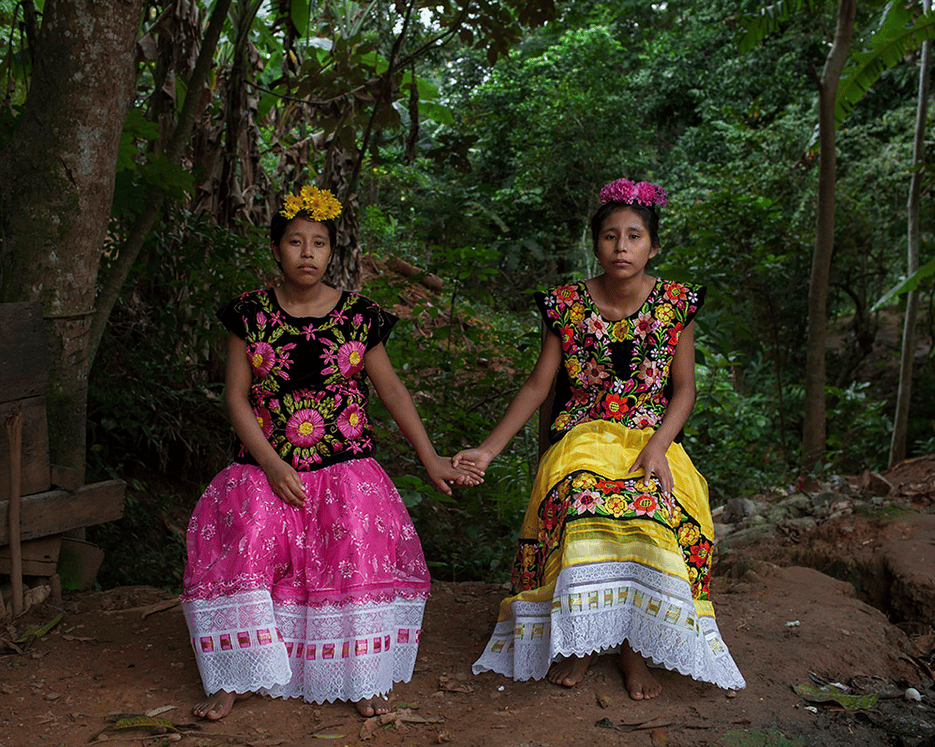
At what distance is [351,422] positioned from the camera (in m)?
2.99

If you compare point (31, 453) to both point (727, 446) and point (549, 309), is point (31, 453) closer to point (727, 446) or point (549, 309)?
point (549, 309)

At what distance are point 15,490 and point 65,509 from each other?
0.28 m

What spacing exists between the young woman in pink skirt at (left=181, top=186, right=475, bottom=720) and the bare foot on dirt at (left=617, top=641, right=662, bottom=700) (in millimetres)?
743

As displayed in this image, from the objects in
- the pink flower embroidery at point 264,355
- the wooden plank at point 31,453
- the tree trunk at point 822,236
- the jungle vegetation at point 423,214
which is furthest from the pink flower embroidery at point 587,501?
the tree trunk at point 822,236

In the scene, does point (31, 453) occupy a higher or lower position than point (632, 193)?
lower

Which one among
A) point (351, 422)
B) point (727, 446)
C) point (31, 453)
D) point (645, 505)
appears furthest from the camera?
point (727, 446)

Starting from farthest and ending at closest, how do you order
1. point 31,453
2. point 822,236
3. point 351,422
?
point 822,236 → point 31,453 → point 351,422

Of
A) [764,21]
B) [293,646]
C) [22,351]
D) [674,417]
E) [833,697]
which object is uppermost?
[764,21]

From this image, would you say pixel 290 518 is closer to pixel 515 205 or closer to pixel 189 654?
pixel 189 654

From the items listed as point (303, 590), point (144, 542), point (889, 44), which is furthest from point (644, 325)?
point (889, 44)

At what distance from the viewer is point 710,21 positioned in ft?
51.0

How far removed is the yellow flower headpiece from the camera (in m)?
2.90

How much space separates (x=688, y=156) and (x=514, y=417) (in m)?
13.6

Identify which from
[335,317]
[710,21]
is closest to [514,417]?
[335,317]
